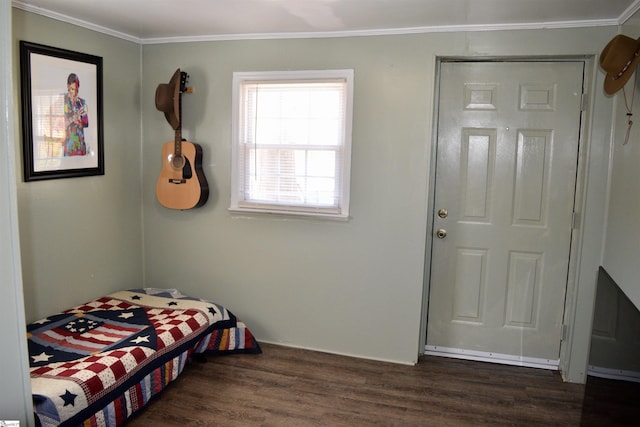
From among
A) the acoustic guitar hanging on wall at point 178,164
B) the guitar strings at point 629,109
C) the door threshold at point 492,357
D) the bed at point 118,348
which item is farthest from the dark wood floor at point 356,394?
the guitar strings at point 629,109

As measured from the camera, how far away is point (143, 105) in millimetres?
3822

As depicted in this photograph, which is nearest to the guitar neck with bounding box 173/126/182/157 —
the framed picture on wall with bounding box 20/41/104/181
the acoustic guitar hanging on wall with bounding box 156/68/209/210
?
the acoustic guitar hanging on wall with bounding box 156/68/209/210

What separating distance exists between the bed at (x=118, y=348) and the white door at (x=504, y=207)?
59.5 inches

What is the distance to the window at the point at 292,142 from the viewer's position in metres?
3.42

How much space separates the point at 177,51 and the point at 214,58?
0.30m

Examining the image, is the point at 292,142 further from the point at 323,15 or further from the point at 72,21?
the point at 72,21

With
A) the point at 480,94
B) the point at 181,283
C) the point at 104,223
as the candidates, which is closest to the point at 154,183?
the point at 104,223

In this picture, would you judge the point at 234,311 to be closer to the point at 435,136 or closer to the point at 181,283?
the point at 181,283

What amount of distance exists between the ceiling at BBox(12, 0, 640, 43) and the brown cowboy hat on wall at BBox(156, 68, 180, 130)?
35 cm

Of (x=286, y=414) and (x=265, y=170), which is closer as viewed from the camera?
(x=286, y=414)

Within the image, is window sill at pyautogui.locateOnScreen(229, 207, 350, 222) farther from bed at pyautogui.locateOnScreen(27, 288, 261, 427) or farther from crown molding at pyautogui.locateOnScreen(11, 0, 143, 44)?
crown molding at pyautogui.locateOnScreen(11, 0, 143, 44)

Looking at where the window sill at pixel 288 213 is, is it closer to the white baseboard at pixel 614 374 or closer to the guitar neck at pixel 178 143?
the guitar neck at pixel 178 143

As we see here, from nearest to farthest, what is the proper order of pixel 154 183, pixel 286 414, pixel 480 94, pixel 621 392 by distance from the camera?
pixel 621 392
pixel 286 414
pixel 480 94
pixel 154 183

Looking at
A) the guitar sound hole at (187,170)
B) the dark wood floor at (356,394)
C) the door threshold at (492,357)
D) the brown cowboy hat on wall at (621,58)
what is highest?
the brown cowboy hat on wall at (621,58)
